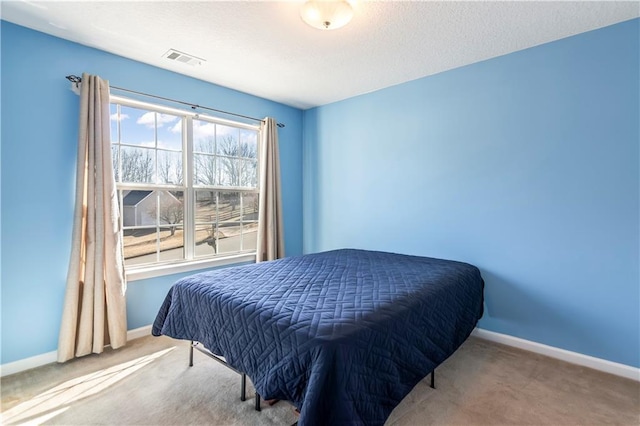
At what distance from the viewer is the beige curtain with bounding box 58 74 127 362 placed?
7.64ft

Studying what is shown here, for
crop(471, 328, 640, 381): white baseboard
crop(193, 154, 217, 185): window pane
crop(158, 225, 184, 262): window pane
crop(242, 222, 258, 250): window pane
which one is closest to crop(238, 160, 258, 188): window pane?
crop(193, 154, 217, 185): window pane

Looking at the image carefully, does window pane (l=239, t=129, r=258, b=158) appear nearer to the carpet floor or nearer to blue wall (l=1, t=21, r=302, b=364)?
blue wall (l=1, t=21, r=302, b=364)

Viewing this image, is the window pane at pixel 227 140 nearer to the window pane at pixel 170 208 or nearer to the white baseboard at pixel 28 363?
the window pane at pixel 170 208

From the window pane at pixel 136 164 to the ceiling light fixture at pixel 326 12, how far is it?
192cm

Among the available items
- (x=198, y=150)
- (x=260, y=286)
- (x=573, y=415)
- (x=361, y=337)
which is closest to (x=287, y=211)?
(x=198, y=150)

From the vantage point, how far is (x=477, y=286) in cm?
252

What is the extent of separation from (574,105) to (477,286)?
5.02 feet

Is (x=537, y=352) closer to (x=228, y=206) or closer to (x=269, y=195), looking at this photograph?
(x=269, y=195)

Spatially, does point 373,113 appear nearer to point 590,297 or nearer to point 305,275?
point 305,275

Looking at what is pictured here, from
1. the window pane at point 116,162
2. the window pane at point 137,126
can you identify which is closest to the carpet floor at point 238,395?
the window pane at point 116,162

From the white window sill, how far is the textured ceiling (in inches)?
72.5

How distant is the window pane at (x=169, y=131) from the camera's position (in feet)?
9.72

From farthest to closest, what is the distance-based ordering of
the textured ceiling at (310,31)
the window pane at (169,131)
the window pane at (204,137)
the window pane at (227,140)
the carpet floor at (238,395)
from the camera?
1. the window pane at (227,140)
2. the window pane at (204,137)
3. the window pane at (169,131)
4. the textured ceiling at (310,31)
5. the carpet floor at (238,395)

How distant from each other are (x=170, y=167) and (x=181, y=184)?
190mm
